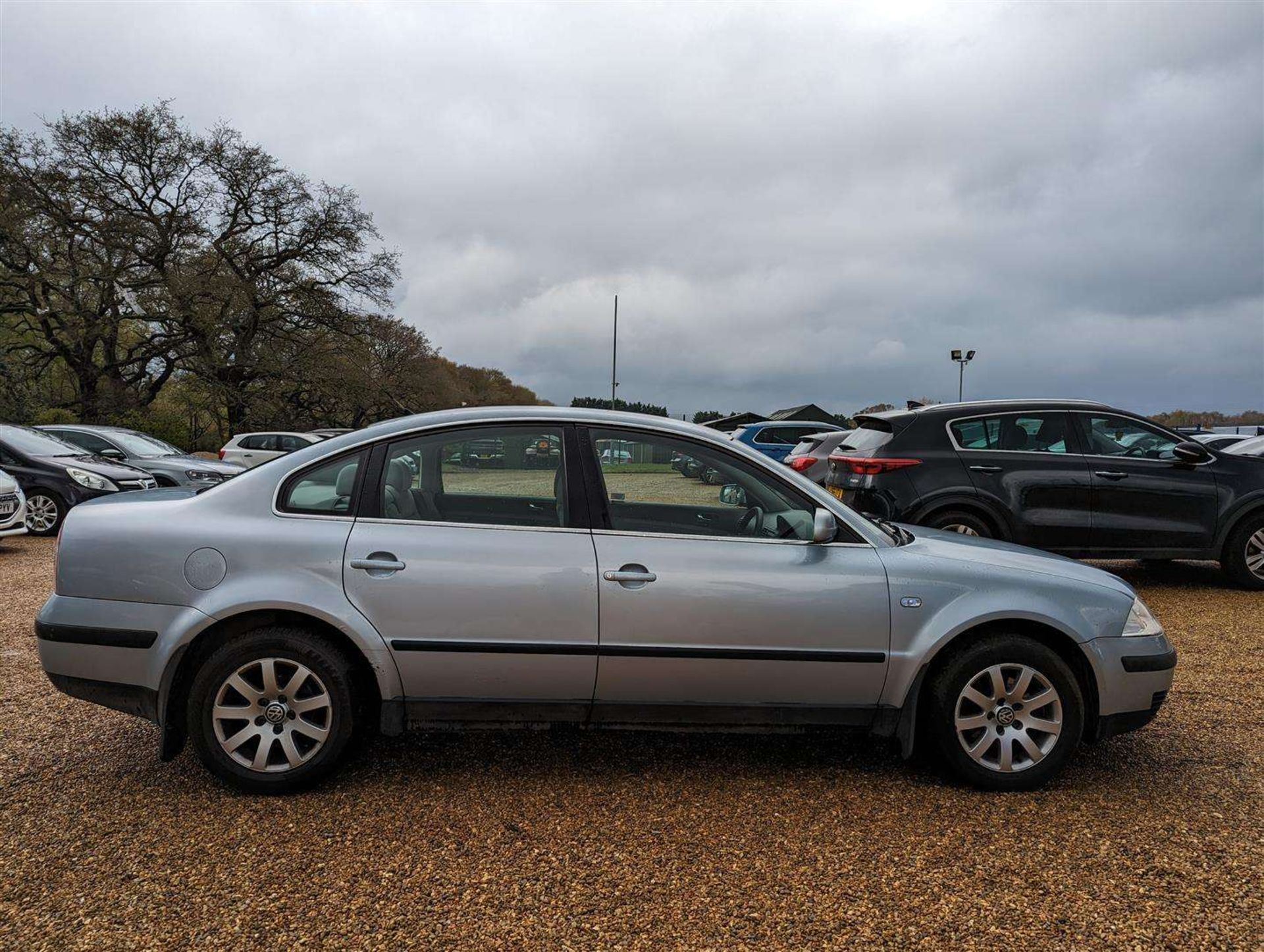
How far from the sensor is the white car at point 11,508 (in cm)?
942

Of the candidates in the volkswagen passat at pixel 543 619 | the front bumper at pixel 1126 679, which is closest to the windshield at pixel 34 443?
the volkswagen passat at pixel 543 619

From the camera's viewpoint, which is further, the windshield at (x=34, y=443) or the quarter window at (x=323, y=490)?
the windshield at (x=34, y=443)

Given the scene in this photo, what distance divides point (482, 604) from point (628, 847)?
104 centimetres

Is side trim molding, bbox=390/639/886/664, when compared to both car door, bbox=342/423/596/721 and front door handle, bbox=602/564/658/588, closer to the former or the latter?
car door, bbox=342/423/596/721

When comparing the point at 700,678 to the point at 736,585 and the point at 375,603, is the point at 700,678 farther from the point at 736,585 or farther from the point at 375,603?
the point at 375,603

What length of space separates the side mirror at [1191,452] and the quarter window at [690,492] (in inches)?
221

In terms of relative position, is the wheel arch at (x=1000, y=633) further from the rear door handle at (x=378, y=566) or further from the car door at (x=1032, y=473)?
the car door at (x=1032, y=473)

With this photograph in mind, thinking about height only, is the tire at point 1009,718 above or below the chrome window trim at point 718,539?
Answer: below

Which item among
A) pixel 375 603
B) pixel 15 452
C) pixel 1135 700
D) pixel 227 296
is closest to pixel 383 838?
pixel 375 603

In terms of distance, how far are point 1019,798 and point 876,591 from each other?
1.03 m

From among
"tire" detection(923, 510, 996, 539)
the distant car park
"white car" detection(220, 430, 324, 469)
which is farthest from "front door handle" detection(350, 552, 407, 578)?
"white car" detection(220, 430, 324, 469)

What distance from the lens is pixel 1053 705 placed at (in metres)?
3.37

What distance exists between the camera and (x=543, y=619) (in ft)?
10.5

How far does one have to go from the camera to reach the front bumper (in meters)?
3.39
